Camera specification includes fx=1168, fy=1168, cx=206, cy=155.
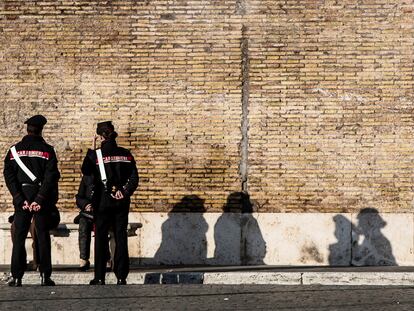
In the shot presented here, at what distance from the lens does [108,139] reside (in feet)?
40.5

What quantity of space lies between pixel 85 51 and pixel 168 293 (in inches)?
221

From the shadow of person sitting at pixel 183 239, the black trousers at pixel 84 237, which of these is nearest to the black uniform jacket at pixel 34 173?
the black trousers at pixel 84 237

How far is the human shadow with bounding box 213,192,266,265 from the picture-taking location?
1577cm

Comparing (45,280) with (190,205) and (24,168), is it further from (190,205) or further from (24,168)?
(190,205)

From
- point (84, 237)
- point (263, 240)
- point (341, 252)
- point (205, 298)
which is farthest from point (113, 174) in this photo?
point (341, 252)

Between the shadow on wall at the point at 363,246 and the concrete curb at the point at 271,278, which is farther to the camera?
the shadow on wall at the point at 363,246

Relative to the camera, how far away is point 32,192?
39.6ft

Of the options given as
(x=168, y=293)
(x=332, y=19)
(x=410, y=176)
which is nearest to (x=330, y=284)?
(x=168, y=293)

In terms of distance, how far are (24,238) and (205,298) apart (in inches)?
86.7

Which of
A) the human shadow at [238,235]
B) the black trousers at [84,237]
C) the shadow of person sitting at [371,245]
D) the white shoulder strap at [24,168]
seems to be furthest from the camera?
the human shadow at [238,235]

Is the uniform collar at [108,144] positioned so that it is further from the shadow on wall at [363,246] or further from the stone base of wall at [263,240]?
the shadow on wall at [363,246]

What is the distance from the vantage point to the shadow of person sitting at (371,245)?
51.4 ft

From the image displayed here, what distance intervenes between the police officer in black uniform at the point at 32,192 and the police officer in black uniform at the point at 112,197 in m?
0.44

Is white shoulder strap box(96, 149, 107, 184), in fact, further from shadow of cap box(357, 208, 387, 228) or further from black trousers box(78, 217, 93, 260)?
shadow of cap box(357, 208, 387, 228)
